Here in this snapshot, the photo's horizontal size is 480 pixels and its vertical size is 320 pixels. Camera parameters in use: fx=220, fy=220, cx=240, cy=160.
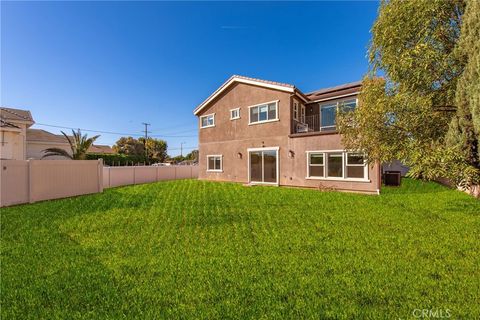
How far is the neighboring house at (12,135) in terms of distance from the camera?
17.1 metres

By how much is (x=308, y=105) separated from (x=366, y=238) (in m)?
15.2

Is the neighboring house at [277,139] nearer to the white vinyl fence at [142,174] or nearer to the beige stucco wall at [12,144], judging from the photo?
the white vinyl fence at [142,174]

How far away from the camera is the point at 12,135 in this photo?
699 inches

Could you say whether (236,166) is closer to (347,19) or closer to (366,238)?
(347,19)

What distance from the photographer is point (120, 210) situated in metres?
8.68

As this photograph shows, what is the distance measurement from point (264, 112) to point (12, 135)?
66.8ft

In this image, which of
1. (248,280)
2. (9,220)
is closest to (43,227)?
(9,220)

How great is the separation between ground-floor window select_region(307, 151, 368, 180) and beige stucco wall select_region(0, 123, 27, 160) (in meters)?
23.0

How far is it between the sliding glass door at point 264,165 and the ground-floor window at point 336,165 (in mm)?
2699

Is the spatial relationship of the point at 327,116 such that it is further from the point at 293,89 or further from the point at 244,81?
the point at 244,81

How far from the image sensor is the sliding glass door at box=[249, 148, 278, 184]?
16734 mm

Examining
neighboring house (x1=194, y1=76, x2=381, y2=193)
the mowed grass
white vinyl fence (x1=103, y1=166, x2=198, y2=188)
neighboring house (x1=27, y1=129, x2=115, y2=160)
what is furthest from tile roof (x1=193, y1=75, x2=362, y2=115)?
neighboring house (x1=27, y1=129, x2=115, y2=160)

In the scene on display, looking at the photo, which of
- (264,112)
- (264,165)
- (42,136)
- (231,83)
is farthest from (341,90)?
(42,136)

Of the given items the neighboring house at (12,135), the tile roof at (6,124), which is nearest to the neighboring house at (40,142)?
the neighboring house at (12,135)
